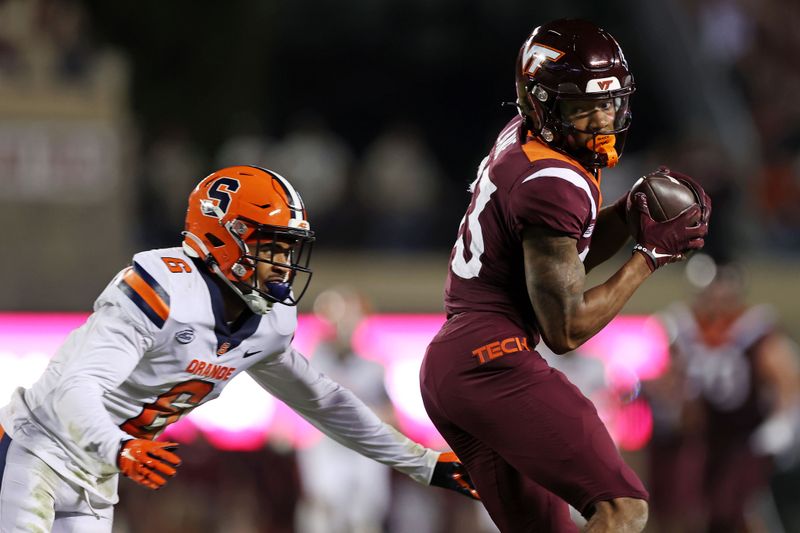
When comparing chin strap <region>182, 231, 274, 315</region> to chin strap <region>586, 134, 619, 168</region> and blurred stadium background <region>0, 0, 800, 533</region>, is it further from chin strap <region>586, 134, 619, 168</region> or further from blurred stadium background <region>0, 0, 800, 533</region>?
blurred stadium background <region>0, 0, 800, 533</region>

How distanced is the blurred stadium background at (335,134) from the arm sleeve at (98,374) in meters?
4.61

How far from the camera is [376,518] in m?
8.39

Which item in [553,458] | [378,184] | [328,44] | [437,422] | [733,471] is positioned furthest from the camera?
[328,44]

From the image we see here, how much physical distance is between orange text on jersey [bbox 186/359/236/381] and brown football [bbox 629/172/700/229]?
1.33 m

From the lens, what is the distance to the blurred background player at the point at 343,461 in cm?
824

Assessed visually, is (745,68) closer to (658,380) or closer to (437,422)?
(658,380)

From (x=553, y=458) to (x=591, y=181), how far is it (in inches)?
30.2

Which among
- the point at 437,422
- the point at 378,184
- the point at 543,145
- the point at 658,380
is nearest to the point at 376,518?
the point at 658,380

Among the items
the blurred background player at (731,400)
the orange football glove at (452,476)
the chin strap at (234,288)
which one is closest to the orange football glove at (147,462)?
the chin strap at (234,288)

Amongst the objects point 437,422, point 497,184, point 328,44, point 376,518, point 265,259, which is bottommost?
point 376,518

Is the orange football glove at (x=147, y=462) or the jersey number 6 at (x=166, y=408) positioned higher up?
the orange football glove at (x=147, y=462)

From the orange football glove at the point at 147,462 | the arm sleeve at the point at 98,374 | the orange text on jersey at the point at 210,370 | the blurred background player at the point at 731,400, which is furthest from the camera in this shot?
the blurred background player at the point at 731,400

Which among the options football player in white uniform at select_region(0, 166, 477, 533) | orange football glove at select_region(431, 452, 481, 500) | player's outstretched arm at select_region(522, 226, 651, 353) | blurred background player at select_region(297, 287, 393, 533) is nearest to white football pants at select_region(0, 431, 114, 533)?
football player in white uniform at select_region(0, 166, 477, 533)

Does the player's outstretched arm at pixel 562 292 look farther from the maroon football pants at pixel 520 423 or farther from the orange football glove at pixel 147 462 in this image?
the orange football glove at pixel 147 462
